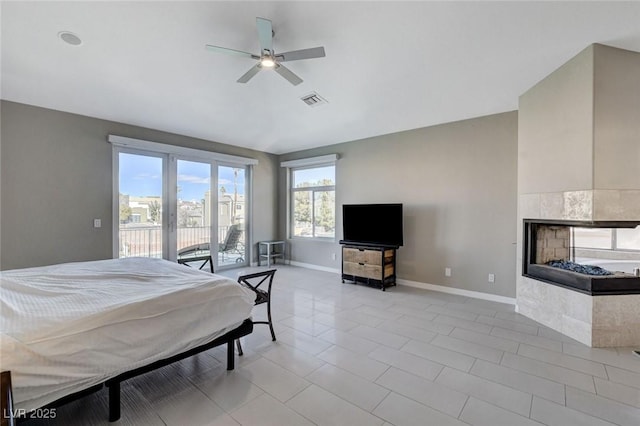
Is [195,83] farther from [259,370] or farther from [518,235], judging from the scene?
[518,235]

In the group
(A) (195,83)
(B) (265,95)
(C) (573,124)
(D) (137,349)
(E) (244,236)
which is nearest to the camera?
(D) (137,349)

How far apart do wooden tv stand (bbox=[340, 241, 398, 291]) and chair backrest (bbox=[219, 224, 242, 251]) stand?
253 cm

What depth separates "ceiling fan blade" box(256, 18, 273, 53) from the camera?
1.96 meters

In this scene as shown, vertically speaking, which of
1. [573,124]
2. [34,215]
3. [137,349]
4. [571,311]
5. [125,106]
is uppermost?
[125,106]

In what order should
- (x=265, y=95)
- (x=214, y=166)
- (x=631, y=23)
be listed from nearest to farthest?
(x=631, y=23)
(x=265, y=95)
(x=214, y=166)

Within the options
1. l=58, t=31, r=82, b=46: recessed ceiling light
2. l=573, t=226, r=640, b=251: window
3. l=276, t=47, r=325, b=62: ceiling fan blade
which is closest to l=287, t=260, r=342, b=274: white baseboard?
l=573, t=226, r=640, b=251: window

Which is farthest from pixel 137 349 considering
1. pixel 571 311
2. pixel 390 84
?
pixel 571 311

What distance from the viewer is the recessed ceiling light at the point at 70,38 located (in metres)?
2.35

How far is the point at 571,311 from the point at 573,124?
1913 mm

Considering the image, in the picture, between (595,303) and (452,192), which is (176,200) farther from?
(595,303)

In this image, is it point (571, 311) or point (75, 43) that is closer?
point (75, 43)

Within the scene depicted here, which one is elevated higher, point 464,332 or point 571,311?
point 571,311

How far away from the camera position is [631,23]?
2238 millimetres

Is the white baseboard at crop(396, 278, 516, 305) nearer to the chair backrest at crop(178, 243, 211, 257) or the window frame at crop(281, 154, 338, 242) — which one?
the window frame at crop(281, 154, 338, 242)
